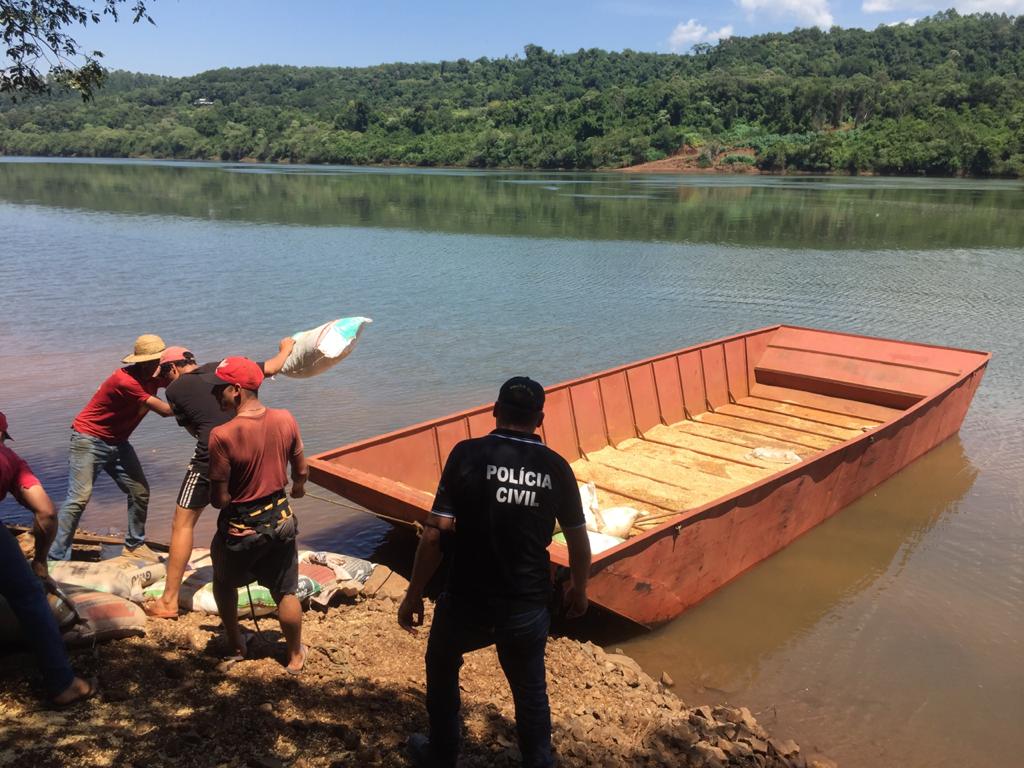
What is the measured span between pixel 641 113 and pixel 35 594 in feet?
315

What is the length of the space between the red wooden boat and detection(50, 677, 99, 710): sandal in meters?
2.15

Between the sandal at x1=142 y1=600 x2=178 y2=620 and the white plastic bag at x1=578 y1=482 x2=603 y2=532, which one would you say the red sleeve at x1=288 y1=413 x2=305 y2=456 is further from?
the white plastic bag at x1=578 y1=482 x2=603 y2=532

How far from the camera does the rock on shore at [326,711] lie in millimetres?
3025

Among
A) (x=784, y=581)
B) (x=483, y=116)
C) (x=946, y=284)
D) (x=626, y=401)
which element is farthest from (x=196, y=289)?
(x=483, y=116)

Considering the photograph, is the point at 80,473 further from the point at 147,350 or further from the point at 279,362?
the point at 279,362

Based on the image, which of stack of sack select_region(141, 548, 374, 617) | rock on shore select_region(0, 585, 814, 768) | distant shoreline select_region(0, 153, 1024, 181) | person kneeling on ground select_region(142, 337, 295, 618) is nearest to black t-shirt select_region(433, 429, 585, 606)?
rock on shore select_region(0, 585, 814, 768)

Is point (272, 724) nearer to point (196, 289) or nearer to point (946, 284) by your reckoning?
point (196, 289)

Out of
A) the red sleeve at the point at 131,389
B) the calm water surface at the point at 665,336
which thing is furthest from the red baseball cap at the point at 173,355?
the calm water surface at the point at 665,336

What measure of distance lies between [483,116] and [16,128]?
71.3 metres

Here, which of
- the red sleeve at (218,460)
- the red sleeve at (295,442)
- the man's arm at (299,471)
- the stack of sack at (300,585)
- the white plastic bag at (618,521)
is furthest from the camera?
the white plastic bag at (618,521)

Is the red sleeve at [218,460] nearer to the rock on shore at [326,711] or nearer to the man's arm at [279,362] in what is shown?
the rock on shore at [326,711]

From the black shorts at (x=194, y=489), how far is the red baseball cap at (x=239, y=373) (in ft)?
3.67

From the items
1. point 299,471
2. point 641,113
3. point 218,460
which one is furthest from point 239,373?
point 641,113

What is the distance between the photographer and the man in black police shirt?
267cm
